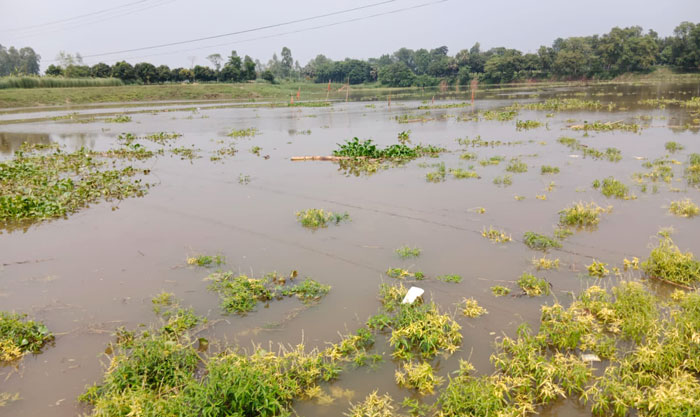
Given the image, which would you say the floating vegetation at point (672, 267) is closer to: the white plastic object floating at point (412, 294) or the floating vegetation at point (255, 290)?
the white plastic object floating at point (412, 294)

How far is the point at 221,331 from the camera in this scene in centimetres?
534

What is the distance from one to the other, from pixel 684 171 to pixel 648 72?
93.8 m

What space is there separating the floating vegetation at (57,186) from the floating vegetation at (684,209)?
42.1 feet

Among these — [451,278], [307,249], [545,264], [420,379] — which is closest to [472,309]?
[451,278]

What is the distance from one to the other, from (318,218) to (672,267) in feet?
19.9

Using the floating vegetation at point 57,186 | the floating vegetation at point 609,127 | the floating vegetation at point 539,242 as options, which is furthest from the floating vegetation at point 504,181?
the floating vegetation at point 609,127

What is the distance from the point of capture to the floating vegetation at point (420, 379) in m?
4.20

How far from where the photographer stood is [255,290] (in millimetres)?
6121

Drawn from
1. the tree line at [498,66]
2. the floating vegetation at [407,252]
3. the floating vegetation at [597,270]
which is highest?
the tree line at [498,66]

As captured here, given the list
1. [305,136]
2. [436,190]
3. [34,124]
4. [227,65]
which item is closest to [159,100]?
[227,65]

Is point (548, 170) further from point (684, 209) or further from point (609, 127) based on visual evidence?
point (609, 127)

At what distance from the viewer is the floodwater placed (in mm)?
5004

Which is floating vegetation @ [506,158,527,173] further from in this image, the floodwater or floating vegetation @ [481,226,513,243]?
floating vegetation @ [481,226,513,243]

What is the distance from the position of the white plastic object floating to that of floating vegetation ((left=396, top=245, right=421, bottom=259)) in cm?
135
